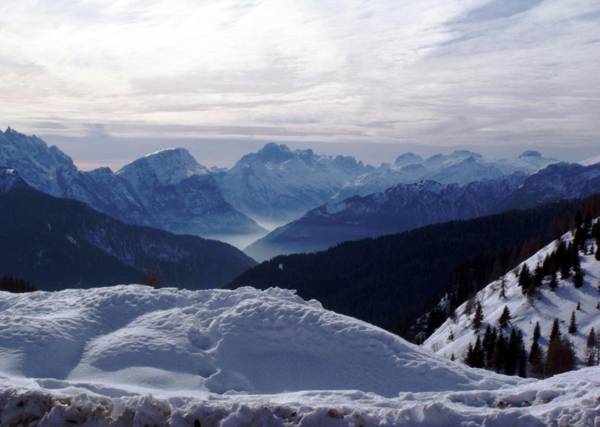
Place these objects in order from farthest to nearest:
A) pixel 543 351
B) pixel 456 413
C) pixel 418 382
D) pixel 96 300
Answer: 1. pixel 543 351
2. pixel 96 300
3. pixel 418 382
4. pixel 456 413

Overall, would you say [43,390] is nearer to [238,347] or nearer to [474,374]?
[238,347]

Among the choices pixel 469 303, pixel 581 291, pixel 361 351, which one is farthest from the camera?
pixel 469 303

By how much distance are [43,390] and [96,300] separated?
10.2m

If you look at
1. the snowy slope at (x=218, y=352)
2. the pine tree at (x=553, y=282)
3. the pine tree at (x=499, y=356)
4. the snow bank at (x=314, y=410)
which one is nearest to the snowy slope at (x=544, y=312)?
the pine tree at (x=553, y=282)

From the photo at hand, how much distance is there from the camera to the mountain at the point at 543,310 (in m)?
86.9

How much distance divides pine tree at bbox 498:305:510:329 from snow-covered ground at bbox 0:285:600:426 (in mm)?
70471

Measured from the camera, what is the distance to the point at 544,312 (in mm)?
92125

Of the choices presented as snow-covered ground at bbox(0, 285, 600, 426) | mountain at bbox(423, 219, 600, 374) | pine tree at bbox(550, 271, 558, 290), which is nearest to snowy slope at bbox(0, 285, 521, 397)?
A: snow-covered ground at bbox(0, 285, 600, 426)

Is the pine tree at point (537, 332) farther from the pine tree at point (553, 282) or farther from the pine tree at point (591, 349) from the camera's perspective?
the pine tree at point (553, 282)

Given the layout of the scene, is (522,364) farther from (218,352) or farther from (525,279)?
(218,352)

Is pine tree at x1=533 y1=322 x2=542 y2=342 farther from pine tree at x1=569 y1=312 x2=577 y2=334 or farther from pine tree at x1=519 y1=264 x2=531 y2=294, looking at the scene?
pine tree at x1=519 y1=264 x2=531 y2=294

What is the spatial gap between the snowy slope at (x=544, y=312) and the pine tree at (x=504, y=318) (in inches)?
48.2

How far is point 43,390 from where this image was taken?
16.3 metres

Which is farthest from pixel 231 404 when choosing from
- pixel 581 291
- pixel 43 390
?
pixel 581 291
